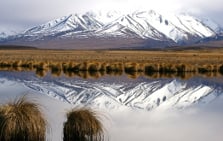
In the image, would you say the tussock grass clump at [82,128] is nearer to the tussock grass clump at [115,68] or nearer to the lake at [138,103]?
the lake at [138,103]

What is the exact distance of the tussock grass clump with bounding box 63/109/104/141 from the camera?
13523 mm

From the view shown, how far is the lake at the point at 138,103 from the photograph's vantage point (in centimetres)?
1584

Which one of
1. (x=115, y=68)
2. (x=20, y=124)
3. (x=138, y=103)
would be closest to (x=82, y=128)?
(x=20, y=124)

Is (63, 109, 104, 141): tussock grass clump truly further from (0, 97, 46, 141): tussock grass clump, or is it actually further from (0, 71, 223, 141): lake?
(0, 97, 46, 141): tussock grass clump

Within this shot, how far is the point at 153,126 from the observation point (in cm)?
1694

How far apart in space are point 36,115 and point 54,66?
38.7 metres

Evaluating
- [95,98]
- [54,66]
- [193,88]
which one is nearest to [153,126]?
[95,98]

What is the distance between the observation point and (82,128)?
1348 centimetres

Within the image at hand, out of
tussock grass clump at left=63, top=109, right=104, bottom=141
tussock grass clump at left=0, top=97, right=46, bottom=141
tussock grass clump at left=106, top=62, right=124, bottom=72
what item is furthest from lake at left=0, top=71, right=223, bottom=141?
tussock grass clump at left=106, top=62, right=124, bottom=72

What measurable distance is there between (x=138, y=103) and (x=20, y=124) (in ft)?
43.4

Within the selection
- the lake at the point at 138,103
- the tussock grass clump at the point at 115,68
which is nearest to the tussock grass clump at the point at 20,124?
the lake at the point at 138,103

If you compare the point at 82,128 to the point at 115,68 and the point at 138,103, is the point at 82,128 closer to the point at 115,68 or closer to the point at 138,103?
the point at 138,103

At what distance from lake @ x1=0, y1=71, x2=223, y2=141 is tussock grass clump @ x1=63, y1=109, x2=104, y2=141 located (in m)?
0.50

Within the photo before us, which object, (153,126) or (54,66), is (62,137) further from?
(54,66)
